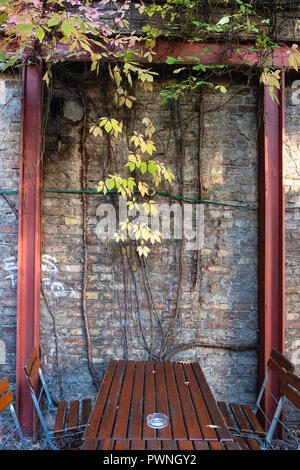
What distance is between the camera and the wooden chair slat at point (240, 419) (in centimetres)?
224

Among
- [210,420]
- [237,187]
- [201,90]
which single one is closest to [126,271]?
[237,187]

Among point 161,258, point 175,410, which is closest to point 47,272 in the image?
point 161,258

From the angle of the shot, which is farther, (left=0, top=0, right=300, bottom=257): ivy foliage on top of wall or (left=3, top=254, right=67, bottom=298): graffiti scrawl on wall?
(left=3, top=254, right=67, bottom=298): graffiti scrawl on wall

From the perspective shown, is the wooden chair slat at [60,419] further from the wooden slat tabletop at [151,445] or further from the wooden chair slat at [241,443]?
the wooden chair slat at [241,443]

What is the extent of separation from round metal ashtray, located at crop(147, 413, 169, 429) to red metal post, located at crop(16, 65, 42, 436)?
4.32 feet

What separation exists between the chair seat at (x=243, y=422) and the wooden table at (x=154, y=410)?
0.35 meters

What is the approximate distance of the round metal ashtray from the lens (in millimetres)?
1726

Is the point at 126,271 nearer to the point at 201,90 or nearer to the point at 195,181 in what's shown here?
the point at 195,181

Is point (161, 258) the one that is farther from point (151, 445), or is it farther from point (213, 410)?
point (151, 445)

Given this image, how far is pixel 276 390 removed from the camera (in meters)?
2.72

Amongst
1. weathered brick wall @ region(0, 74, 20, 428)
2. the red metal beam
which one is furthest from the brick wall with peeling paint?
the red metal beam

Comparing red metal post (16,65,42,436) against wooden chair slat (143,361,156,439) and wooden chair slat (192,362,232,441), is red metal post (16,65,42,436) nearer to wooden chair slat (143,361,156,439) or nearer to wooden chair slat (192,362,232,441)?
wooden chair slat (143,361,156,439)

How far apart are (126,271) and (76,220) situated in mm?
626
